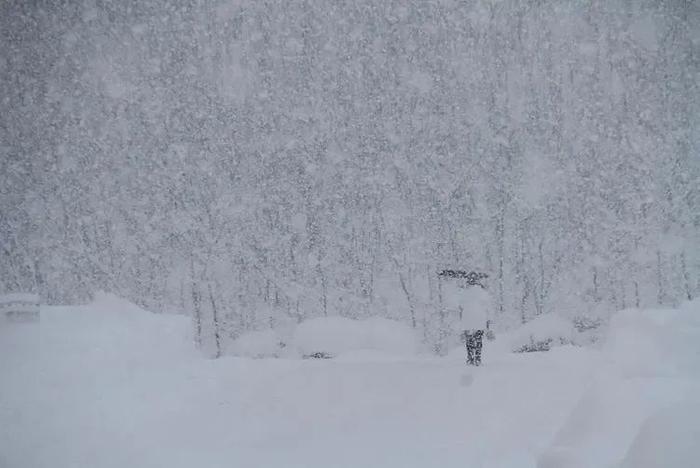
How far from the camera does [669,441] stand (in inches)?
65.0

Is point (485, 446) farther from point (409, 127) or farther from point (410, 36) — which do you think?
point (410, 36)

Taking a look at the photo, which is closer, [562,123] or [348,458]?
[348,458]

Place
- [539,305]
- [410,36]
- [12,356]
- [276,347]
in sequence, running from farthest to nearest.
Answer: [410,36] → [539,305] → [276,347] → [12,356]

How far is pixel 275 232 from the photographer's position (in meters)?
11.9

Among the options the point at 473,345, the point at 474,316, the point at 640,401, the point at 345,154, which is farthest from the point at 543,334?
the point at 640,401

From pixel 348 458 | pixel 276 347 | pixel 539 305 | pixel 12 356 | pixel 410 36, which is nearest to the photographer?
pixel 348 458

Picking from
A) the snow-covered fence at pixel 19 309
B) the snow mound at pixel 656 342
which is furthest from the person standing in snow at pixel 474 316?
the snow-covered fence at pixel 19 309

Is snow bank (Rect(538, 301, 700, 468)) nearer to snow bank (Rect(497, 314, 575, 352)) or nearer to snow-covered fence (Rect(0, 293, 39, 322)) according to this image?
snow bank (Rect(497, 314, 575, 352))

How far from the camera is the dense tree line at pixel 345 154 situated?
1087 cm

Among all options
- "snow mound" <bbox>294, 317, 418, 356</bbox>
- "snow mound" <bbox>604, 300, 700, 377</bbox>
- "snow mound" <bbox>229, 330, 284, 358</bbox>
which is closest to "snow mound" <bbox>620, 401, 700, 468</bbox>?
"snow mound" <bbox>604, 300, 700, 377</bbox>

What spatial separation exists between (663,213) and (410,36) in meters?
6.89

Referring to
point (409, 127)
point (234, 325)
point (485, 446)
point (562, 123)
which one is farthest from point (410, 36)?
point (485, 446)

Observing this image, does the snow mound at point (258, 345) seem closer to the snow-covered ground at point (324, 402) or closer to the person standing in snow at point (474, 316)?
the snow-covered ground at point (324, 402)

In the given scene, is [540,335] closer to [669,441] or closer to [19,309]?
[19,309]
